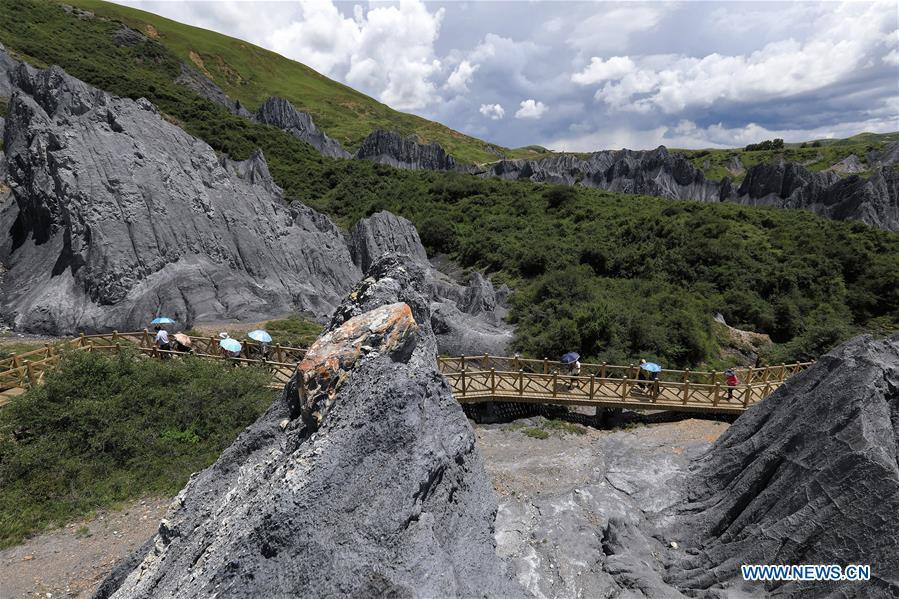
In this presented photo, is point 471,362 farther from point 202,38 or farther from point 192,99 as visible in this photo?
point 202,38

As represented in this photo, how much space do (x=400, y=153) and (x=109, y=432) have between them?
93.9 metres

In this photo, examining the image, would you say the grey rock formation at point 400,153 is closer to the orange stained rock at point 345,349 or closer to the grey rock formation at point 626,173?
the grey rock formation at point 626,173

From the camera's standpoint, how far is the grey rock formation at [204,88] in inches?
3479

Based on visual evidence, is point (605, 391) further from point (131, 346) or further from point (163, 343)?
point (131, 346)

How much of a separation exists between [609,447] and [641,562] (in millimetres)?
7130

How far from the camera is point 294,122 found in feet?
320

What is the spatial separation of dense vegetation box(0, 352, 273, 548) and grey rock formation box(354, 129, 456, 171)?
8756cm

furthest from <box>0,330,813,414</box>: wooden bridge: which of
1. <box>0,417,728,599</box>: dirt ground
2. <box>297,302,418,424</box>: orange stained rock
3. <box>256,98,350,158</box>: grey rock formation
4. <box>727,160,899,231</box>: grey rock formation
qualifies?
<box>256,98,350,158</box>: grey rock formation

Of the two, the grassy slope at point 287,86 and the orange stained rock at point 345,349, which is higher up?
the grassy slope at point 287,86

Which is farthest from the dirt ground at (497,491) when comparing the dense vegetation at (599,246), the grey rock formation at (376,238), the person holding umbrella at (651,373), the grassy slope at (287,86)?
the grassy slope at (287,86)

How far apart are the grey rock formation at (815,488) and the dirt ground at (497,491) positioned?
370 cm

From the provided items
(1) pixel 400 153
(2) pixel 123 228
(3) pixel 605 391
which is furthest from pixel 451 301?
(1) pixel 400 153

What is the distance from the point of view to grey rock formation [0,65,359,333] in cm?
2484

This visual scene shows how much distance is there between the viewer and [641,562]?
8375 millimetres
